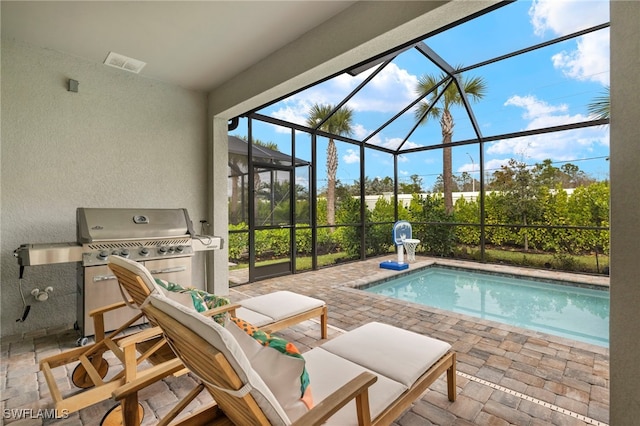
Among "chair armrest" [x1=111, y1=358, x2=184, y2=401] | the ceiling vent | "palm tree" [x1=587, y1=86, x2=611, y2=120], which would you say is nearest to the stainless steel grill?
the ceiling vent

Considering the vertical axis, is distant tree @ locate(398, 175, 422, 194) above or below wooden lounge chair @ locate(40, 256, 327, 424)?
above

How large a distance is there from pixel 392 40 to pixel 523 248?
6.69 metres

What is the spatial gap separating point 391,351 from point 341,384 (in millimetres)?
511

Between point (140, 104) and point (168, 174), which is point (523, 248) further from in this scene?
point (140, 104)

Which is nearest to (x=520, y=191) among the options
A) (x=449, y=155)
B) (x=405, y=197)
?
(x=449, y=155)

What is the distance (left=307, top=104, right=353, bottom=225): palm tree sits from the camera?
6.40 m

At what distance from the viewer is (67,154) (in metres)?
3.59

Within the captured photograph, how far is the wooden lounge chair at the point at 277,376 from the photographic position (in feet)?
3.44

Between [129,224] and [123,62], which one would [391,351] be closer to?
[129,224]

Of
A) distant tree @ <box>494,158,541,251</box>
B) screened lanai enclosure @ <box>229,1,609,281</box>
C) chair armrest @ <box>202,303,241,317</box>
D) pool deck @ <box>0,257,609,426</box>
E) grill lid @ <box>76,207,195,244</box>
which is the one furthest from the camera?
distant tree @ <box>494,158,541,251</box>

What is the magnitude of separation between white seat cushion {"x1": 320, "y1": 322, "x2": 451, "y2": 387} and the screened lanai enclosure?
3.36m

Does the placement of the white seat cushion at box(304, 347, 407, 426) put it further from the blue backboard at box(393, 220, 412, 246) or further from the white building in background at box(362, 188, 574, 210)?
the white building in background at box(362, 188, 574, 210)

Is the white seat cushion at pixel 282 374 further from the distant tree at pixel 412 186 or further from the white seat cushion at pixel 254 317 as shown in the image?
the distant tree at pixel 412 186

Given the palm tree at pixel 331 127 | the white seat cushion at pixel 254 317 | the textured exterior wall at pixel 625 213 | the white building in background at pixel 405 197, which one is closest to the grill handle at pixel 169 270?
the white seat cushion at pixel 254 317
